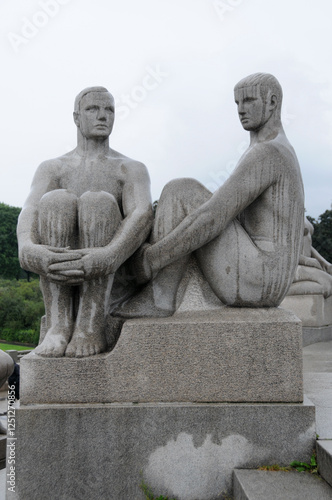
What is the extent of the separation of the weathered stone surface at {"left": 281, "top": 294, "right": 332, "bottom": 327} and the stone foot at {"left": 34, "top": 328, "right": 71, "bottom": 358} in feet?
21.7

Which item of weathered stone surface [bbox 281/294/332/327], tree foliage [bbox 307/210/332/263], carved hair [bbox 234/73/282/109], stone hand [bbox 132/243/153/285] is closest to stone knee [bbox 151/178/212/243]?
stone hand [bbox 132/243/153/285]

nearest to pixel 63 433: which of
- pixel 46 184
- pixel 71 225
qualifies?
pixel 71 225

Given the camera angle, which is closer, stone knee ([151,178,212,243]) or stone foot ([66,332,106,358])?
stone foot ([66,332,106,358])

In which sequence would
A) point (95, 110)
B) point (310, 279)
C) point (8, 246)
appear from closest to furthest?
point (95, 110), point (310, 279), point (8, 246)

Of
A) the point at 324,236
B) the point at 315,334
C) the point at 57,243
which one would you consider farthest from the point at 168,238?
the point at 324,236

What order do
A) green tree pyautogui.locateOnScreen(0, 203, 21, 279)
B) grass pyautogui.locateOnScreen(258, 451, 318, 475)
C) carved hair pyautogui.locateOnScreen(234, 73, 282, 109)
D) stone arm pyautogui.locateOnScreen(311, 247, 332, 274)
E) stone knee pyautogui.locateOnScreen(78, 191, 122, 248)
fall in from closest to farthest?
1. grass pyautogui.locateOnScreen(258, 451, 318, 475)
2. stone knee pyautogui.locateOnScreen(78, 191, 122, 248)
3. carved hair pyautogui.locateOnScreen(234, 73, 282, 109)
4. stone arm pyautogui.locateOnScreen(311, 247, 332, 274)
5. green tree pyautogui.locateOnScreen(0, 203, 21, 279)

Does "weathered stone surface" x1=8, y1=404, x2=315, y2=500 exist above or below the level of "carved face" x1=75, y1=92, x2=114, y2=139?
below

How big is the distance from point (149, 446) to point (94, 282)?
1075 millimetres

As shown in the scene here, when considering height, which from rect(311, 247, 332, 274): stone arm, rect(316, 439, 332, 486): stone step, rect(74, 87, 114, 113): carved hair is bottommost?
rect(316, 439, 332, 486): stone step

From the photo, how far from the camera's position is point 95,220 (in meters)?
3.19

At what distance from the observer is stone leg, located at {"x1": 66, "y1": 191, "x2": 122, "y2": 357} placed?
319 cm

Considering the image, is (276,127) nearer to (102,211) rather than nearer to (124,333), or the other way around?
(102,211)

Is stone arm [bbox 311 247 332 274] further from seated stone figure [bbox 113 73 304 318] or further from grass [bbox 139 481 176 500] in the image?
grass [bbox 139 481 176 500]

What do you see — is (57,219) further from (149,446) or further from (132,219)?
(149,446)
